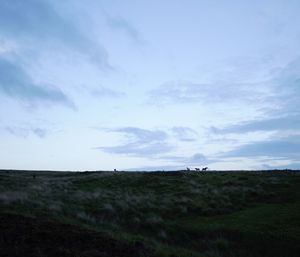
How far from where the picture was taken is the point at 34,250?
12086 millimetres

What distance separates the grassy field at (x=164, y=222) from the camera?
13891 mm

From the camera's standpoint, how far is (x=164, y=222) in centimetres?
2311

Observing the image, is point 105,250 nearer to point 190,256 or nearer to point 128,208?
point 190,256

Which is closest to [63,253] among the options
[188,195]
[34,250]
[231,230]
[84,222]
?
[34,250]

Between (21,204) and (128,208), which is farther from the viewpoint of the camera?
(128,208)

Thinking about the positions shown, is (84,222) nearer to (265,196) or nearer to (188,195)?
(188,195)

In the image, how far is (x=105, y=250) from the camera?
13.0m

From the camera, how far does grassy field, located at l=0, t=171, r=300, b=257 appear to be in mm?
13891

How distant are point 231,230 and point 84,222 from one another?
813 centimetres

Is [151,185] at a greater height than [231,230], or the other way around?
[151,185]

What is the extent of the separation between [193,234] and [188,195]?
11.6 meters

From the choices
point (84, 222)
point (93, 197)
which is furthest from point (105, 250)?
point (93, 197)

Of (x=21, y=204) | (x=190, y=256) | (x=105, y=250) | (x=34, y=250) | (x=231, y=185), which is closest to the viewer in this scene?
(x=34, y=250)

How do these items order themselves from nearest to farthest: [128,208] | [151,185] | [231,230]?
1. [231,230]
2. [128,208]
3. [151,185]
